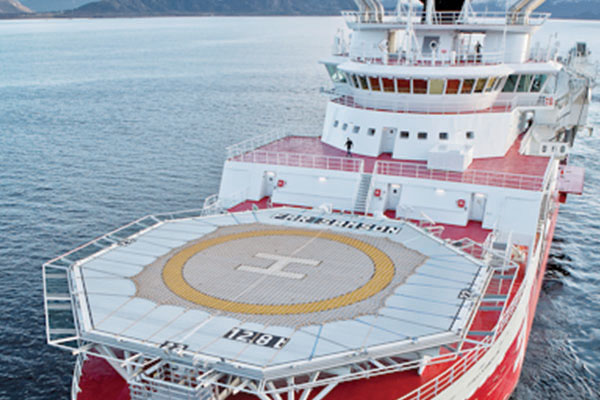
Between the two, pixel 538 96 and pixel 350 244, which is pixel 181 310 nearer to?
pixel 350 244

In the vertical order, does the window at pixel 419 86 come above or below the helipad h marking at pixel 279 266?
above

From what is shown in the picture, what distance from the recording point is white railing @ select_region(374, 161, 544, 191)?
28.0 m

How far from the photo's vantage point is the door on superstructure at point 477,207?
27422 mm

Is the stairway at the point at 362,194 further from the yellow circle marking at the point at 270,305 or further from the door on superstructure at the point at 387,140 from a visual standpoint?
the yellow circle marking at the point at 270,305

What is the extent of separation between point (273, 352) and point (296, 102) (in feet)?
250

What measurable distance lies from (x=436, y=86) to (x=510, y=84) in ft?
26.4

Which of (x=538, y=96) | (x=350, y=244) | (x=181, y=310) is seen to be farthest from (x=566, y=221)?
(x=181, y=310)

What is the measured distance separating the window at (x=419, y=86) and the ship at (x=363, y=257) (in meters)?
0.11

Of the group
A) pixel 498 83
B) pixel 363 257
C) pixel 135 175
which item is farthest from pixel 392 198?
pixel 135 175

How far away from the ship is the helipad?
0.07 m

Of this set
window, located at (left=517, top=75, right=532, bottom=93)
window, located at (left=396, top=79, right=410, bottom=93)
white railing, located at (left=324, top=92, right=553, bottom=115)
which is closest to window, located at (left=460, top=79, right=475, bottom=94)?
white railing, located at (left=324, top=92, right=553, bottom=115)

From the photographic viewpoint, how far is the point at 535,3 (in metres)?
36.1

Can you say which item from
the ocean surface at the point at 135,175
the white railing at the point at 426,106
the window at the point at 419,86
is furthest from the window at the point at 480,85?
the ocean surface at the point at 135,175

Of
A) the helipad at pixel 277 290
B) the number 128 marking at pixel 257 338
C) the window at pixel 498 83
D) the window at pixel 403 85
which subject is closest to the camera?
the number 128 marking at pixel 257 338
